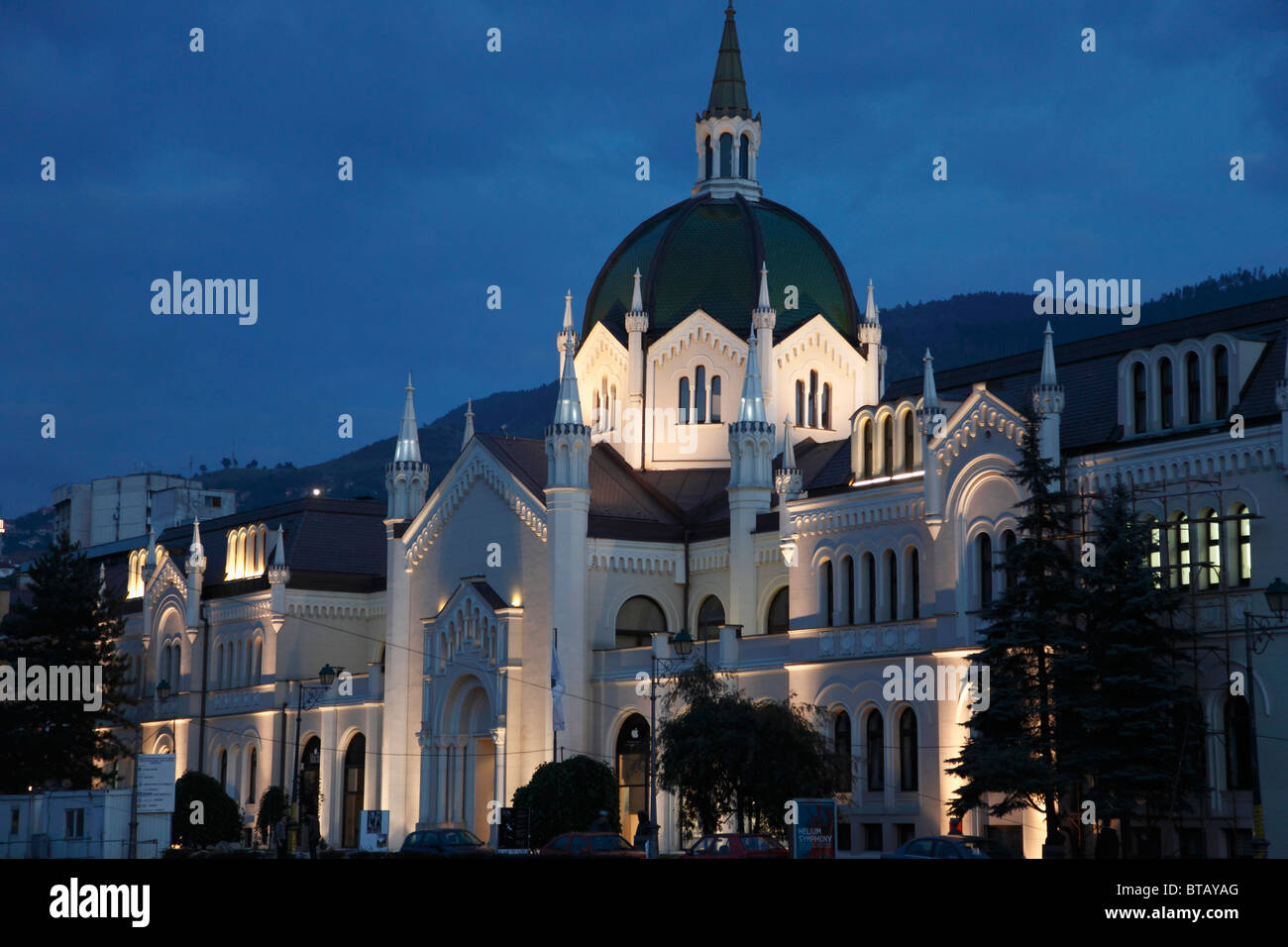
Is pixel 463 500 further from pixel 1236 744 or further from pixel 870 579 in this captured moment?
pixel 1236 744

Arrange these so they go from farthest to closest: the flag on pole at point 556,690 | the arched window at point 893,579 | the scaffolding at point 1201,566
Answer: the flag on pole at point 556,690 < the arched window at point 893,579 < the scaffolding at point 1201,566

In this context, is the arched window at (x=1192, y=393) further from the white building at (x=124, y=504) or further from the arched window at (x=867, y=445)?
the white building at (x=124, y=504)

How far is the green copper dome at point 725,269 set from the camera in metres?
74.4

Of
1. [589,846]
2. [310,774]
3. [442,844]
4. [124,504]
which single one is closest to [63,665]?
[310,774]

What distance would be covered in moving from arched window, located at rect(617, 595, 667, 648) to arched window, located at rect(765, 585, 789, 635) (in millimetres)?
4943

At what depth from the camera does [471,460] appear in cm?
7069

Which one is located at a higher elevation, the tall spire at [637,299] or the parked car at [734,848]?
the tall spire at [637,299]

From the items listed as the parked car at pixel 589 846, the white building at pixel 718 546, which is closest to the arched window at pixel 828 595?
the white building at pixel 718 546

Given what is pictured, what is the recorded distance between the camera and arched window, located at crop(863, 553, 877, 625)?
185 ft

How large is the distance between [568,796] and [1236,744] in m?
21.8

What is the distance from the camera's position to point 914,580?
5519 cm

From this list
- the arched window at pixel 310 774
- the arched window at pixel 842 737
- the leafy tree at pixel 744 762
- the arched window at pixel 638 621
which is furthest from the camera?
the arched window at pixel 310 774

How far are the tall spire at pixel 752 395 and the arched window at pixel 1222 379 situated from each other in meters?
20.9

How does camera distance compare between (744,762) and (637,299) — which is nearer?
(744,762)
